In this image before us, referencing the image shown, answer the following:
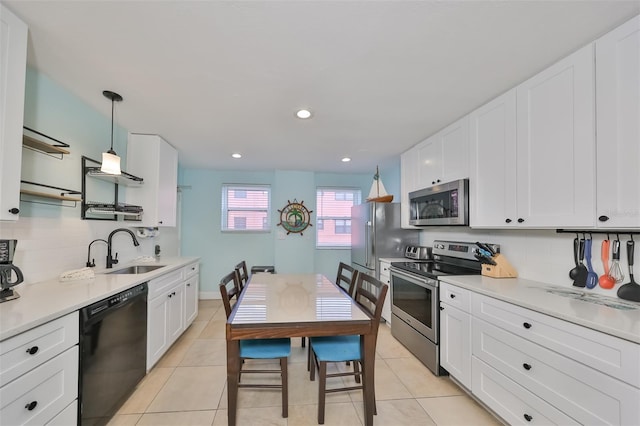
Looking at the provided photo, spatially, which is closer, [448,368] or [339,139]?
[448,368]

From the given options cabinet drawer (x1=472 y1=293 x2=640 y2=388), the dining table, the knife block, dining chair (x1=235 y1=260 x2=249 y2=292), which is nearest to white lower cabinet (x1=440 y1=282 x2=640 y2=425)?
cabinet drawer (x1=472 y1=293 x2=640 y2=388)

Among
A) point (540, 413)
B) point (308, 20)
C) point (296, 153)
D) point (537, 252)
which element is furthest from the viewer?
point (296, 153)

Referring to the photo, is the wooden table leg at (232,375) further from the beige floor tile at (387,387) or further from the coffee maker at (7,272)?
the coffee maker at (7,272)

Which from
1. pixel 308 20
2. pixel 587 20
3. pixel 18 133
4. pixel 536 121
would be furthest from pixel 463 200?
pixel 18 133

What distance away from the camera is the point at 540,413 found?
1.51 metres

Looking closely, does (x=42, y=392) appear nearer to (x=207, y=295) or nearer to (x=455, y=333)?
(x=455, y=333)

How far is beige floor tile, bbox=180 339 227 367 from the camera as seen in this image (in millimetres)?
2694

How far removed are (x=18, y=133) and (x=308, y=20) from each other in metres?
1.68

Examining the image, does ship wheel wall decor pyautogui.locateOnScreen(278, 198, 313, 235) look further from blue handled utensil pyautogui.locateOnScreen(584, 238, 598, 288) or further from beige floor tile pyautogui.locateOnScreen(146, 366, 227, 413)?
blue handled utensil pyautogui.locateOnScreen(584, 238, 598, 288)

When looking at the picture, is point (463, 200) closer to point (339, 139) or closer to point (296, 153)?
point (339, 139)

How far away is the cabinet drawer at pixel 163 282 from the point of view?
2420mm

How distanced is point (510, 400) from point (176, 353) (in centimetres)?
301

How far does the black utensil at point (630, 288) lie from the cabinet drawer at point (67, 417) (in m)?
3.25

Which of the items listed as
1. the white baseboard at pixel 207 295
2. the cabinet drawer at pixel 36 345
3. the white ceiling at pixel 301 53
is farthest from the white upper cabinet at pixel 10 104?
the white baseboard at pixel 207 295
